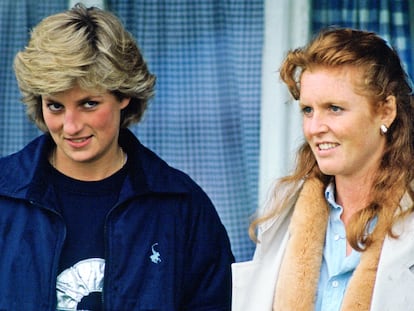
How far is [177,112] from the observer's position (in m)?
5.30

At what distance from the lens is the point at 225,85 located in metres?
5.27

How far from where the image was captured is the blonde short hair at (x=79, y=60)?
398 cm

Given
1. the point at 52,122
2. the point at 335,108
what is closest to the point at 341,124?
the point at 335,108

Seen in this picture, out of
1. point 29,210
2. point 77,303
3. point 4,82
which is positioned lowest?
point 77,303

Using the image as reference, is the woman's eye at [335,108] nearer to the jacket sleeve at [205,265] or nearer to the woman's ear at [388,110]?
the woman's ear at [388,110]

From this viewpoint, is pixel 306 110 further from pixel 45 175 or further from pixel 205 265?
pixel 45 175

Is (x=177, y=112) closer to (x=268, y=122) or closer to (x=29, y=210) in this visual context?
(x=268, y=122)

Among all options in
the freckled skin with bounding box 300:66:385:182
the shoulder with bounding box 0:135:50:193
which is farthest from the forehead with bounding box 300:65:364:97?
the shoulder with bounding box 0:135:50:193

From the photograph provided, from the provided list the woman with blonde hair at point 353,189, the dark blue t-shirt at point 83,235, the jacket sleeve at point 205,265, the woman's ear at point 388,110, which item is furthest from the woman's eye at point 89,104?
the woman's ear at point 388,110

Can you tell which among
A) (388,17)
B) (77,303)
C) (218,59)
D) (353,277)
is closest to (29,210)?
(77,303)

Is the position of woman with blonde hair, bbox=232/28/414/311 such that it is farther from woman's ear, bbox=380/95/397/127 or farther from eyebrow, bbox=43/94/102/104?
eyebrow, bbox=43/94/102/104

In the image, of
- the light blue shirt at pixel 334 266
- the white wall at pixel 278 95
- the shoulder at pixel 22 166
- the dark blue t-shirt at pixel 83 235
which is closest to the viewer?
the light blue shirt at pixel 334 266

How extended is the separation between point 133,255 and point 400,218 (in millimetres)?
957

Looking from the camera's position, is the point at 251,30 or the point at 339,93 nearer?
the point at 339,93
